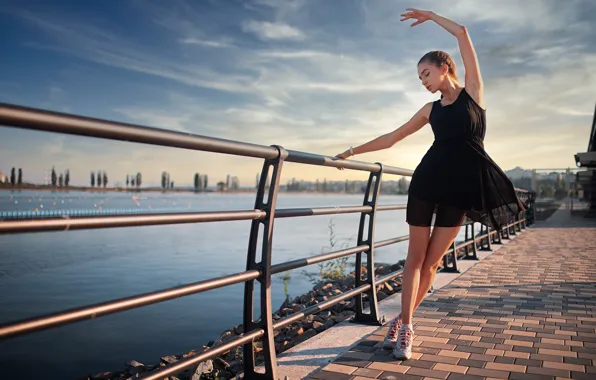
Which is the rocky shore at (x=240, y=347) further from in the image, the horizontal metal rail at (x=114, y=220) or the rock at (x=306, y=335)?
the horizontal metal rail at (x=114, y=220)

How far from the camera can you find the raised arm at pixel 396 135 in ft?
10.5

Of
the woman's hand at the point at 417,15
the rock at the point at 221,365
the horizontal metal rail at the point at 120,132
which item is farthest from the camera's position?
the rock at the point at 221,365

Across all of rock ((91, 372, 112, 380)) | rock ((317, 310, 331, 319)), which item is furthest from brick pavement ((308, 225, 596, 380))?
rock ((91, 372, 112, 380))

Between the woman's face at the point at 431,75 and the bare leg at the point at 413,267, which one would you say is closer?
the woman's face at the point at 431,75

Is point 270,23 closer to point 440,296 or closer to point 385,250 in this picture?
point 385,250

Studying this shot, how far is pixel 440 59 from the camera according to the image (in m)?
3.01

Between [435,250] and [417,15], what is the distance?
4.91ft

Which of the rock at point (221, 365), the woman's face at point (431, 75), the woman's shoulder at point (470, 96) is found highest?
the woman's face at point (431, 75)

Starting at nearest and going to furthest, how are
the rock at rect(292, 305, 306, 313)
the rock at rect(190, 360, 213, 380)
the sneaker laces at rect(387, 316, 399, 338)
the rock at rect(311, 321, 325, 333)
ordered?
1. the sneaker laces at rect(387, 316, 399, 338)
2. the rock at rect(190, 360, 213, 380)
3. the rock at rect(311, 321, 325, 333)
4. the rock at rect(292, 305, 306, 313)

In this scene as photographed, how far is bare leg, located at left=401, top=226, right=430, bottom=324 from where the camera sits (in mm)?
3145

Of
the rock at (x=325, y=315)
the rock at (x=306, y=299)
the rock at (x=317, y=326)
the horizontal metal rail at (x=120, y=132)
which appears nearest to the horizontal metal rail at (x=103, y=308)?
the horizontal metal rail at (x=120, y=132)

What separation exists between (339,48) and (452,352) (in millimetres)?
11786

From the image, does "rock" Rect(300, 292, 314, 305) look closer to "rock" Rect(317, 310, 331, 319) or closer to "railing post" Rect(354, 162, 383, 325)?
"rock" Rect(317, 310, 331, 319)

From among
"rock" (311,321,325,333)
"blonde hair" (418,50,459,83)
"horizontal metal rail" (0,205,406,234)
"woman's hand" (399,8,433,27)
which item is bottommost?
"rock" (311,321,325,333)
